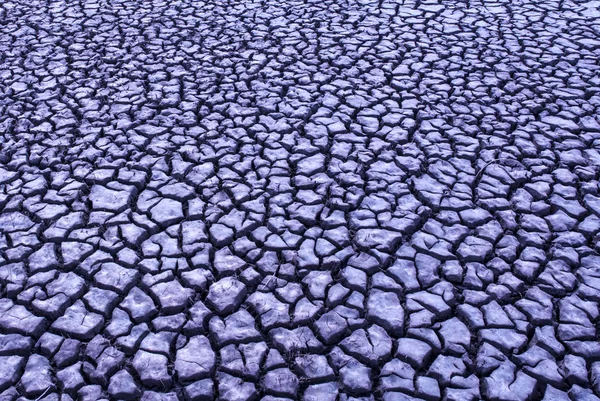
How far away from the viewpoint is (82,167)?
3320mm

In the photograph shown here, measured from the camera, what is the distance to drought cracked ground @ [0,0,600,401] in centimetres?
225

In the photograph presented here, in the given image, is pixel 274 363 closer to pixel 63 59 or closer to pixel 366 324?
pixel 366 324

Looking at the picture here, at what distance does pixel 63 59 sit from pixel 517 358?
3716 millimetres

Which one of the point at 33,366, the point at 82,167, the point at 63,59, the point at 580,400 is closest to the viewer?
the point at 580,400

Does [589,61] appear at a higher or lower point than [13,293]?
lower

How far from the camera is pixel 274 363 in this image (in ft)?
7.36

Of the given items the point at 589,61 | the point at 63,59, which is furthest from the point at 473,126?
the point at 63,59

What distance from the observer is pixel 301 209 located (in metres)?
3.01

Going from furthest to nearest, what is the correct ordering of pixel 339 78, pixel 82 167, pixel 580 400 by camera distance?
1. pixel 339 78
2. pixel 82 167
3. pixel 580 400

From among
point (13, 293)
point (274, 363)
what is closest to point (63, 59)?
point (13, 293)

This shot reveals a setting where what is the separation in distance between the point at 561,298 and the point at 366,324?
823 mm

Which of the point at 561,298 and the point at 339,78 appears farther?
the point at 339,78

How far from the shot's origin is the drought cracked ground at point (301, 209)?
88.5 inches

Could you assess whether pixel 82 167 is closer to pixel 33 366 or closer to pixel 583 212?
pixel 33 366
